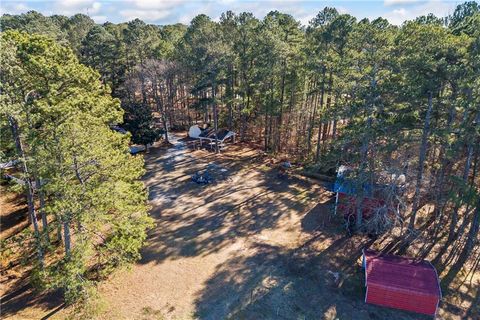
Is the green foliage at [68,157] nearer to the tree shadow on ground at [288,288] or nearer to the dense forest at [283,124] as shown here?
the dense forest at [283,124]

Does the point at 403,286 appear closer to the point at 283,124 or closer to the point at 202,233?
the point at 202,233

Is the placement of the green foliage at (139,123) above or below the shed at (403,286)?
above

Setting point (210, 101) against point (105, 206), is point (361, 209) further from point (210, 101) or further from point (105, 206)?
point (210, 101)

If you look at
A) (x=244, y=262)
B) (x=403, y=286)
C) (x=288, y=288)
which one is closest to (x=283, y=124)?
(x=244, y=262)

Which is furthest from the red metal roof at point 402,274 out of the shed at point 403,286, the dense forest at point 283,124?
the dense forest at point 283,124

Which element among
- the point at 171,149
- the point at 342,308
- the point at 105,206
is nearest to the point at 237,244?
the point at 342,308

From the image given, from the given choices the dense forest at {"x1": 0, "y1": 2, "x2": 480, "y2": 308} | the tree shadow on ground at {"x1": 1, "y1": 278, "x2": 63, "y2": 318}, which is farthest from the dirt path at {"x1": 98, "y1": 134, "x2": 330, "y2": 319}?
the tree shadow on ground at {"x1": 1, "y1": 278, "x2": 63, "y2": 318}
